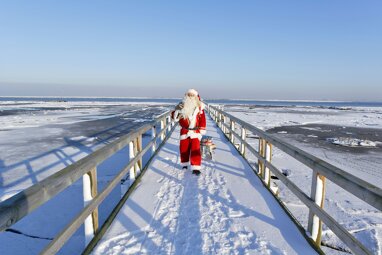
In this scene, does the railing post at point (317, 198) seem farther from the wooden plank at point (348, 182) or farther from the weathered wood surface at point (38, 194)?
the weathered wood surface at point (38, 194)

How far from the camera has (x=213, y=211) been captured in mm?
4340

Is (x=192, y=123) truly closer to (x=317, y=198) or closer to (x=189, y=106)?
(x=189, y=106)

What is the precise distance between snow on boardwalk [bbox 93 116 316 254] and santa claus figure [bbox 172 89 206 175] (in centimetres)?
41

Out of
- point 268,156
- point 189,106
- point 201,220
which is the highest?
point 189,106

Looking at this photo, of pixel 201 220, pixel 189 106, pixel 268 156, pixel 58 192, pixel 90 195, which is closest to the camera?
pixel 58 192

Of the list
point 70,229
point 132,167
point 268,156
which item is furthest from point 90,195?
point 268,156

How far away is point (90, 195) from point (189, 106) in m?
3.48

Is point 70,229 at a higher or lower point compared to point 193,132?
lower

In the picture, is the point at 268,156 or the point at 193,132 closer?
the point at 268,156

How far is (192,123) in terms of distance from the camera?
6406mm

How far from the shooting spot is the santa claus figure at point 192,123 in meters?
6.33

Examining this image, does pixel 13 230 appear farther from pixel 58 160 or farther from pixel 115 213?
pixel 58 160

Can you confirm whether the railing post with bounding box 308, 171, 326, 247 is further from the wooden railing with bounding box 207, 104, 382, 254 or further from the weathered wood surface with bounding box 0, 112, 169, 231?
the weathered wood surface with bounding box 0, 112, 169, 231

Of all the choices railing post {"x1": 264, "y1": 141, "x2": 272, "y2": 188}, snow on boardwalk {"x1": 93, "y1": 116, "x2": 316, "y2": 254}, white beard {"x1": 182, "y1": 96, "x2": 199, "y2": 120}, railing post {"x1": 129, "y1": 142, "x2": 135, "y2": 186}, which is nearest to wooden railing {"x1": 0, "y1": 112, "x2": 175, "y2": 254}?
snow on boardwalk {"x1": 93, "y1": 116, "x2": 316, "y2": 254}
